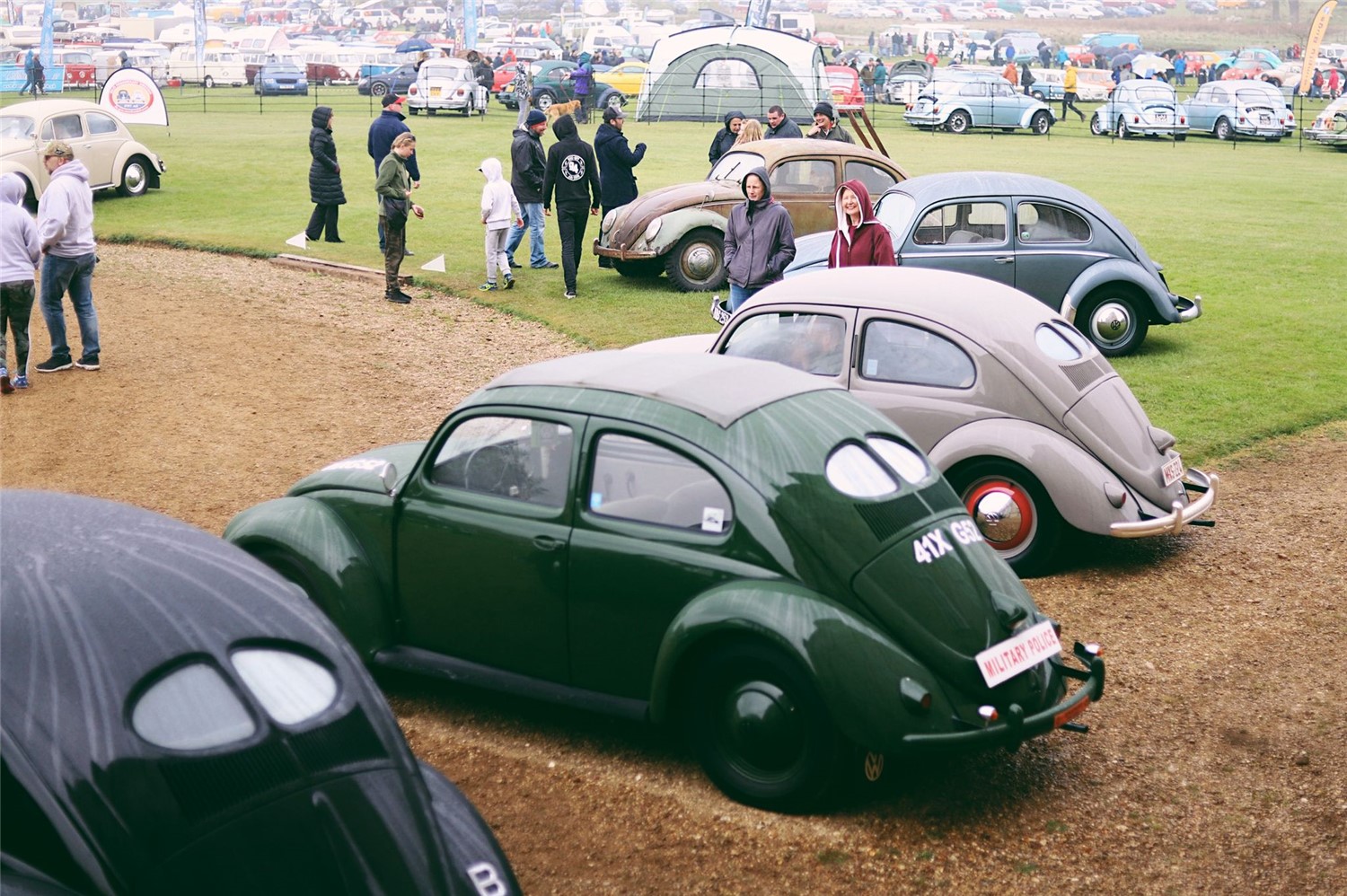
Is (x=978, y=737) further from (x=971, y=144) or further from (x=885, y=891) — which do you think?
(x=971, y=144)

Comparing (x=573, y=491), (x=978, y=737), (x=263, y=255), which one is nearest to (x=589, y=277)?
(x=263, y=255)

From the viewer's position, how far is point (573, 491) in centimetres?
538

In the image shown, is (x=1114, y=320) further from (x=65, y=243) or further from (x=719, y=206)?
(x=65, y=243)

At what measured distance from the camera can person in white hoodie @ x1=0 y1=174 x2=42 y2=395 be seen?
10.7 meters

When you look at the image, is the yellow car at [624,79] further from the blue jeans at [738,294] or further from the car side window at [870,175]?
the blue jeans at [738,294]

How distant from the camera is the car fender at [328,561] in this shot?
5.80 metres

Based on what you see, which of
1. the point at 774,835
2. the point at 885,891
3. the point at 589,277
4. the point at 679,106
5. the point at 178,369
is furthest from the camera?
the point at 679,106

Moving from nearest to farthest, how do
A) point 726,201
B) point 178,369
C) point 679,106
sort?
point 178,369, point 726,201, point 679,106

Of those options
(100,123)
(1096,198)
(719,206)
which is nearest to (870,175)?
(719,206)

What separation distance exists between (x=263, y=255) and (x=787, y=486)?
45.4 ft

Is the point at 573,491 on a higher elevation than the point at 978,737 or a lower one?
higher

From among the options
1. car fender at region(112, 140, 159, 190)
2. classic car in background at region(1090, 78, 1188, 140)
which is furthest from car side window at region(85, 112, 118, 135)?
classic car in background at region(1090, 78, 1188, 140)

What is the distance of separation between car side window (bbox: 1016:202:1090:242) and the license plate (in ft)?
24.0

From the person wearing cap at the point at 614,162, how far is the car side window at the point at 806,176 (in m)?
2.08
